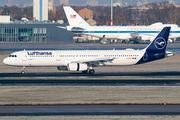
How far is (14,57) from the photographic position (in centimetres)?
4622

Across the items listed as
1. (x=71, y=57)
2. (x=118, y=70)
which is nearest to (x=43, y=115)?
(x=71, y=57)

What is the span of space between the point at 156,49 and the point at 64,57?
14967 millimetres

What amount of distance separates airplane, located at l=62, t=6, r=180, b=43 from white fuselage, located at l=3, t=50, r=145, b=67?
5368 cm

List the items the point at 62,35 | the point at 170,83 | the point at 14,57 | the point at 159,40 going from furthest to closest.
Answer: the point at 62,35
the point at 159,40
the point at 14,57
the point at 170,83

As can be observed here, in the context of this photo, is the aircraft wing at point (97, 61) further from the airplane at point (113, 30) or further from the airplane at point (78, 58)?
the airplane at point (113, 30)

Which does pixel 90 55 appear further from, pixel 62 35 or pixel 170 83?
pixel 62 35

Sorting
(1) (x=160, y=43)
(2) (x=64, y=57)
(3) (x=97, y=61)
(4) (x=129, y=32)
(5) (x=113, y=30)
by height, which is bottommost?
(3) (x=97, y=61)

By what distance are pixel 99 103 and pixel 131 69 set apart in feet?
88.1

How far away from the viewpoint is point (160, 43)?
163ft

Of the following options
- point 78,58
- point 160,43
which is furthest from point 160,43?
point 78,58

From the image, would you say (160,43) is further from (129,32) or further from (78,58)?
(129,32)

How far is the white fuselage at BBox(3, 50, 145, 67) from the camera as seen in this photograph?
4625 cm

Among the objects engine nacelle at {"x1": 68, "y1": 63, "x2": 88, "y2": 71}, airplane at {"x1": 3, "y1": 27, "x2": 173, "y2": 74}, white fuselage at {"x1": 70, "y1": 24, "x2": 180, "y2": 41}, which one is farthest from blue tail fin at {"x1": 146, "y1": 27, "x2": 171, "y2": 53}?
white fuselage at {"x1": 70, "y1": 24, "x2": 180, "y2": 41}

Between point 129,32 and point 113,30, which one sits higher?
point 113,30
